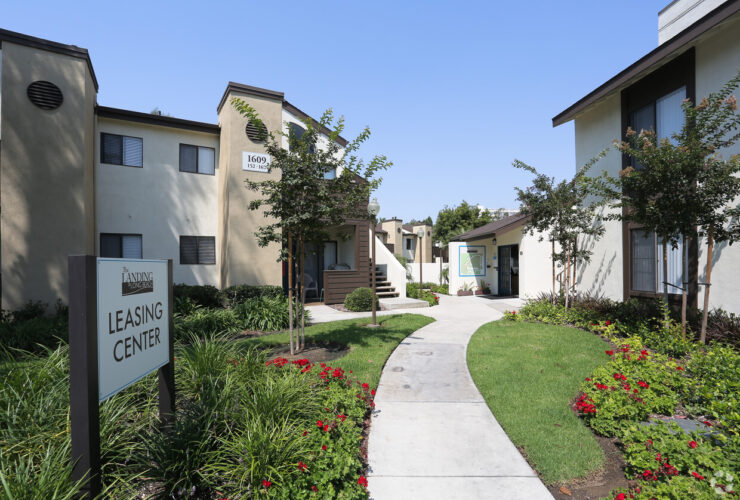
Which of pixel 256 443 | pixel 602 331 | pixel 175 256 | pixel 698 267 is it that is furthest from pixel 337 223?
pixel 175 256

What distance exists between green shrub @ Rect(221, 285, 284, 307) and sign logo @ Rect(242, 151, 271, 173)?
3.97 metres

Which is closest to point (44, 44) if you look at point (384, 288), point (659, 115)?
point (384, 288)

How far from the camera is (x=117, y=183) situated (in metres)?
11.9

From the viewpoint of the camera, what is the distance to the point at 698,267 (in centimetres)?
760

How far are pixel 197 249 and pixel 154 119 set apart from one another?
14.9 feet

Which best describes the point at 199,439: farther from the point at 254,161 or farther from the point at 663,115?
the point at 663,115

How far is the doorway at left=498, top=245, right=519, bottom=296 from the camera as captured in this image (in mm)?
17000

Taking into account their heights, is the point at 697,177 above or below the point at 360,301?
above

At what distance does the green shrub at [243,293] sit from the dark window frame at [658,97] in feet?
31.9

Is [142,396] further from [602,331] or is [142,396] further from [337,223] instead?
[602,331]

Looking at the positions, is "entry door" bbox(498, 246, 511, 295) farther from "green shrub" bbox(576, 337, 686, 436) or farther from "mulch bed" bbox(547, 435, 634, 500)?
"mulch bed" bbox(547, 435, 634, 500)

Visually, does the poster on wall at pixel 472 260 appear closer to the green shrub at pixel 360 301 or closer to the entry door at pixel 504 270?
the entry door at pixel 504 270

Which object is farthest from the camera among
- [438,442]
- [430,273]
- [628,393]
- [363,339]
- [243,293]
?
[430,273]

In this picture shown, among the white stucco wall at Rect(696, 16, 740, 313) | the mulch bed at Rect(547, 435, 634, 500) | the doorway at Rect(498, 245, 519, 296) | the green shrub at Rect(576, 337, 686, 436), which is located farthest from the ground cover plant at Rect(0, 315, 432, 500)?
the doorway at Rect(498, 245, 519, 296)
